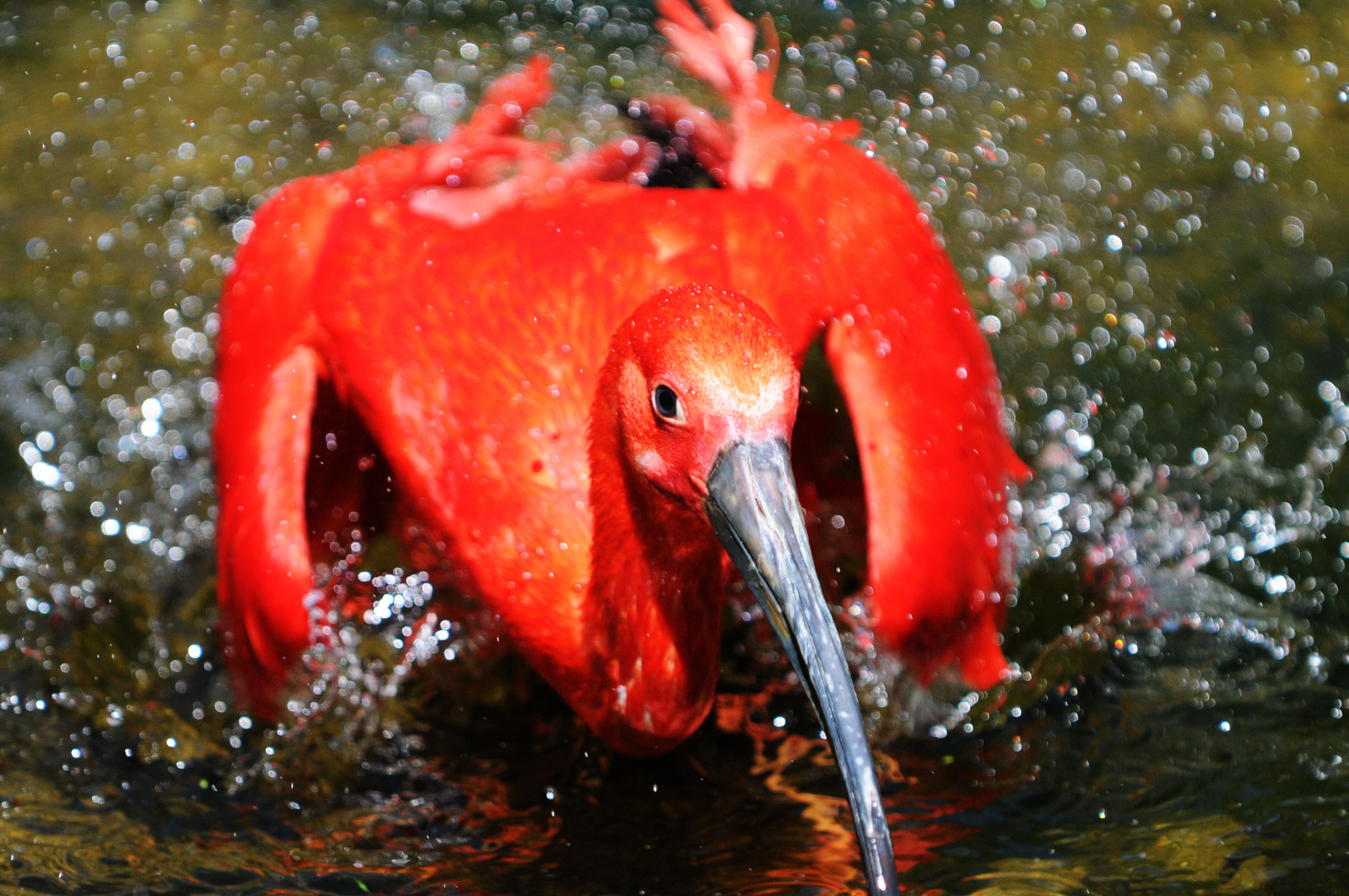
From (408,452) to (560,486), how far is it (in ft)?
1.09

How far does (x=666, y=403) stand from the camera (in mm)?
1788

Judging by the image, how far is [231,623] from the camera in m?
2.52

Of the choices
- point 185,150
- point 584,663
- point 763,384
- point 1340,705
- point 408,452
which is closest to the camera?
point 763,384

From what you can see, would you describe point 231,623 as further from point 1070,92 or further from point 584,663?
point 1070,92

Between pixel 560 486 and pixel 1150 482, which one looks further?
pixel 1150 482

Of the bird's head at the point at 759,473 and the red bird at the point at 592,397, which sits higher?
the bird's head at the point at 759,473

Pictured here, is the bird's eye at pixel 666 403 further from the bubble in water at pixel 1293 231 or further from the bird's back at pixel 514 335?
the bubble in water at pixel 1293 231

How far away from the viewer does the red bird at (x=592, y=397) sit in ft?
6.72

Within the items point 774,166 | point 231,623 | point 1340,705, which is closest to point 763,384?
point 774,166

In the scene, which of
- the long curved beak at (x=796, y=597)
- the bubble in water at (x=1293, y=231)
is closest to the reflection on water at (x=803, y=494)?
the bubble in water at (x=1293, y=231)

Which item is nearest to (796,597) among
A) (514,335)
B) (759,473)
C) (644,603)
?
(759,473)

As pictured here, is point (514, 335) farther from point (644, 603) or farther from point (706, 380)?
point (706, 380)

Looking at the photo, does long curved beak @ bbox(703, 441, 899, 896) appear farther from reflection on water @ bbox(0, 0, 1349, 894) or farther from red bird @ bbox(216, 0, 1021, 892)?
reflection on water @ bbox(0, 0, 1349, 894)

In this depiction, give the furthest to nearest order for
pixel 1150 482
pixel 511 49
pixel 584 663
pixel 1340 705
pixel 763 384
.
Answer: pixel 511 49 → pixel 1150 482 → pixel 1340 705 → pixel 584 663 → pixel 763 384
